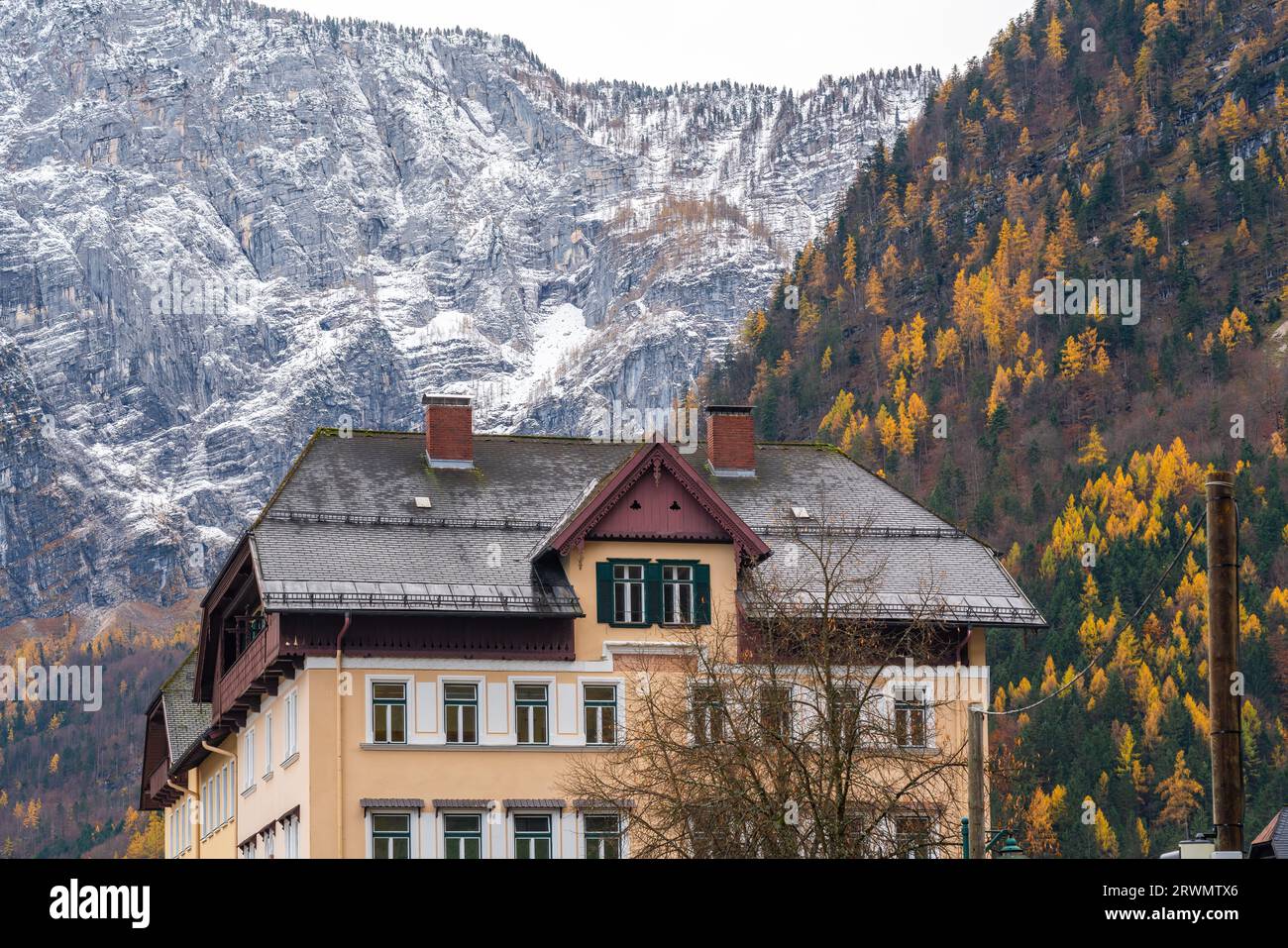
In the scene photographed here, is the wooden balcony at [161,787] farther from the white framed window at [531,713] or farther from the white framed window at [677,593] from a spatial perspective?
the white framed window at [677,593]

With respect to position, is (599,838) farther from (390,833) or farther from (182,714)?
(182,714)

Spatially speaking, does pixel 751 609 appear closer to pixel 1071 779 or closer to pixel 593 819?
pixel 593 819

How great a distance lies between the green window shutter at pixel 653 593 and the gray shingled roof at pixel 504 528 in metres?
2.25

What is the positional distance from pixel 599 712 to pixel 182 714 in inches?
961

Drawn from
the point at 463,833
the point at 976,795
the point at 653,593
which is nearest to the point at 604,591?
the point at 653,593

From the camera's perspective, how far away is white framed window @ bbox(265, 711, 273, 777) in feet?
217

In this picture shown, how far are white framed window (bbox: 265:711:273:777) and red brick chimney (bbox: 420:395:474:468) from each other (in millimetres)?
9054

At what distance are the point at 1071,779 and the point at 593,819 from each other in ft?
456

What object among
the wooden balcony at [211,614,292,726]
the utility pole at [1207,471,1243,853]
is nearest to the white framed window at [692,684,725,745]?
the wooden balcony at [211,614,292,726]

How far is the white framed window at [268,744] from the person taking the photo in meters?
66.1

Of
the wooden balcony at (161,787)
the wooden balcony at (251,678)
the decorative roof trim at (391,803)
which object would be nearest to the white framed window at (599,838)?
the decorative roof trim at (391,803)
